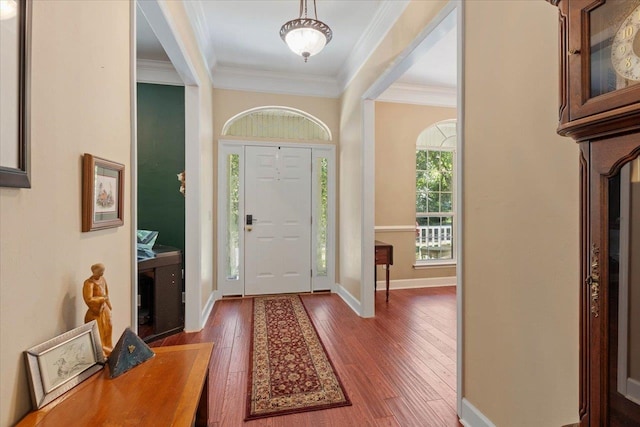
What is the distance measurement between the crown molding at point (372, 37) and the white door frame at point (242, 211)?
3.20 feet

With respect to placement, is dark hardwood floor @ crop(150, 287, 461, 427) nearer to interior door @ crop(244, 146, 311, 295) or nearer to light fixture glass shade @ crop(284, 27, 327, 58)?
interior door @ crop(244, 146, 311, 295)

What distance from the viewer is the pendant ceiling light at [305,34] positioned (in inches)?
90.0

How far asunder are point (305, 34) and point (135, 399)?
2.45m

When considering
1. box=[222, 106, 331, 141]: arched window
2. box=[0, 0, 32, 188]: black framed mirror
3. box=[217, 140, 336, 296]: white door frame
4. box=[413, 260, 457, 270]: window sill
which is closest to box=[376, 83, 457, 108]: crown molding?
box=[222, 106, 331, 141]: arched window

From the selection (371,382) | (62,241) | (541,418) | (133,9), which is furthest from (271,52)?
(541,418)

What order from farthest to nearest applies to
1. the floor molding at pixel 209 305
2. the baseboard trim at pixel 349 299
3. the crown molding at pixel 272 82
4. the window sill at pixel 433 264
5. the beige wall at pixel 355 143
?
the window sill at pixel 433 264 < the crown molding at pixel 272 82 < the baseboard trim at pixel 349 299 < the floor molding at pixel 209 305 < the beige wall at pixel 355 143

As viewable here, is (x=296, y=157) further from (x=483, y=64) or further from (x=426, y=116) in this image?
(x=483, y=64)

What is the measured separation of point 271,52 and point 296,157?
1.36 metres

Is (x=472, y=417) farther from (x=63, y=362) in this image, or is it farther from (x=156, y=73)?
(x=156, y=73)

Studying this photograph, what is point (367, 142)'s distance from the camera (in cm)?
348

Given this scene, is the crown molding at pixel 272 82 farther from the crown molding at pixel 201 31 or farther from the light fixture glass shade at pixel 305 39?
the light fixture glass shade at pixel 305 39

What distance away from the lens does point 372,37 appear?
3092 millimetres

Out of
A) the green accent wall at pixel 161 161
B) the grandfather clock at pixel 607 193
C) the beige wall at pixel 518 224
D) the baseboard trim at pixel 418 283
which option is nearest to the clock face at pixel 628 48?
the grandfather clock at pixel 607 193

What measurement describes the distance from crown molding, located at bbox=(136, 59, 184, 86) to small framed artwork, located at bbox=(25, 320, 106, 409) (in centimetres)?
324
